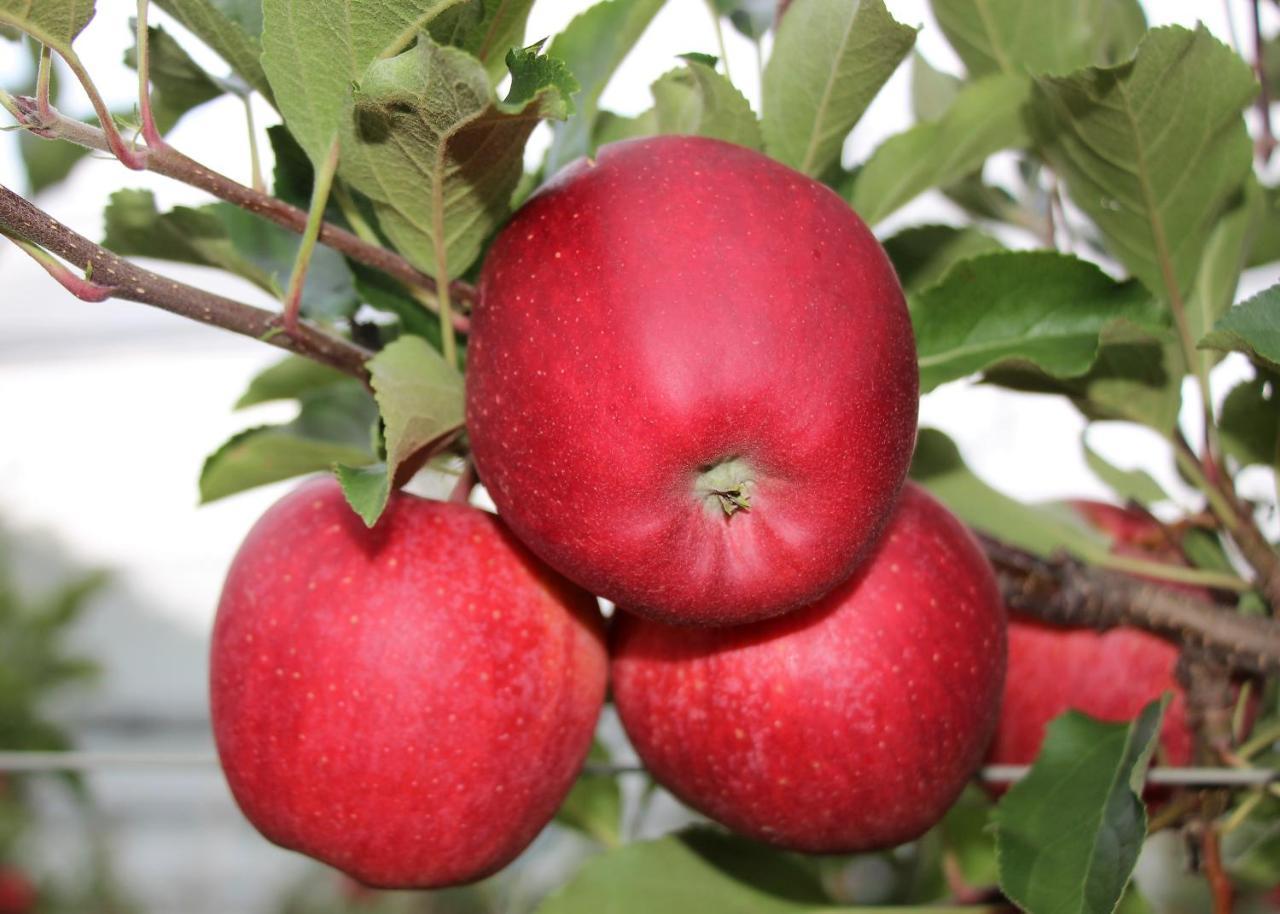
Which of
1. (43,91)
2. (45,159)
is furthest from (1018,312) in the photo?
(45,159)

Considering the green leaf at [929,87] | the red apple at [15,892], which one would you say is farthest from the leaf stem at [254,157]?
the red apple at [15,892]

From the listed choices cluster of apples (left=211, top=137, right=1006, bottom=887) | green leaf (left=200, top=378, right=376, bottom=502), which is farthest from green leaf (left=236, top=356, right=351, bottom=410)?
cluster of apples (left=211, top=137, right=1006, bottom=887)

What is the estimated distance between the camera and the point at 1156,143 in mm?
606

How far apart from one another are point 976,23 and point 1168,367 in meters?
0.23

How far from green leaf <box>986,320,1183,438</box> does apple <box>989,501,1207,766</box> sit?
68 mm

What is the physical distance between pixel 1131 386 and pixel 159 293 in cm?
51

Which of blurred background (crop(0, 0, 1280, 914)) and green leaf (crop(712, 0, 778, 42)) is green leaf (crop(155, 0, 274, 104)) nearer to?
green leaf (crop(712, 0, 778, 42))

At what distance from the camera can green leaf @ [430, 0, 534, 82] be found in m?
0.45

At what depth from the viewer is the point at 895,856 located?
103 cm

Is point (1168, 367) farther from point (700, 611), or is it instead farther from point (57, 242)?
point (57, 242)

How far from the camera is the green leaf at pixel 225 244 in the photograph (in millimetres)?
583

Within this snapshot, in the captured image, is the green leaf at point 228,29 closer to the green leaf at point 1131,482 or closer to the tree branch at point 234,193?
the tree branch at point 234,193

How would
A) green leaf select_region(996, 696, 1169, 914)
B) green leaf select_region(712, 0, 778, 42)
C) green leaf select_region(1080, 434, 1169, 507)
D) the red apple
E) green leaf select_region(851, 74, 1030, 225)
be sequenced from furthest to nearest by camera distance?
the red apple → green leaf select_region(1080, 434, 1169, 507) → green leaf select_region(712, 0, 778, 42) → green leaf select_region(851, 74, 1030, 225) → green leaf select_region(996, 696, 1169, 914)

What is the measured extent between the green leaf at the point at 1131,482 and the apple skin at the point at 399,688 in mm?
465
